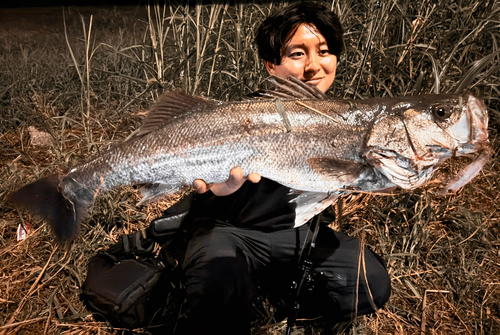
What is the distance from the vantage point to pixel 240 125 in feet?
5.93

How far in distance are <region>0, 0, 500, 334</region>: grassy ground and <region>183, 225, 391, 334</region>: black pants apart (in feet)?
0.61

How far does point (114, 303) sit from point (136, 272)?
8.4 inches

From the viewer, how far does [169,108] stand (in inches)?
74.0

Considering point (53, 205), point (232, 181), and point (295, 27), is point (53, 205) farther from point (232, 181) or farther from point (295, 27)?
point (295, 27)

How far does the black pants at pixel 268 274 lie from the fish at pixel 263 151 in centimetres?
42

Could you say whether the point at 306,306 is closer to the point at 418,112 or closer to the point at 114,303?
the point at 114,303

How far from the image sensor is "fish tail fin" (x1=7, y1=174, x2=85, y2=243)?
184cm

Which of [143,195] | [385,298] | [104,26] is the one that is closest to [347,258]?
[385,298]

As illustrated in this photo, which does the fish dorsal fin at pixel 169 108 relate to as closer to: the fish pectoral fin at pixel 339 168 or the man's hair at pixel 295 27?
the fish pectoral fin at pixel 339 168

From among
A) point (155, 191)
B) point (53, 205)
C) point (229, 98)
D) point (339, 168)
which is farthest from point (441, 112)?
point (229, 98)

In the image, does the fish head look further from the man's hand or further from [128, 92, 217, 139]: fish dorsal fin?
[128, 92, 217, 139]: fish dorsal fin

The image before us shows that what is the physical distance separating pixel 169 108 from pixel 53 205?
80 centimetres

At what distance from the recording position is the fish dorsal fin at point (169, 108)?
1.87 meters

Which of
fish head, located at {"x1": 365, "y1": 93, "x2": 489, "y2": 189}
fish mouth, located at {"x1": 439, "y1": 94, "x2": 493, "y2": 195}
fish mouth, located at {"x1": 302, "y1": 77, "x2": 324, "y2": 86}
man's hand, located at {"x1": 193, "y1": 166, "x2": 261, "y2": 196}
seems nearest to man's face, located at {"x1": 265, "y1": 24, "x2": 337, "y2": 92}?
fish mouth, located at {"x1": 302, "y1": 77, "x2": 324, "y2": 86}
